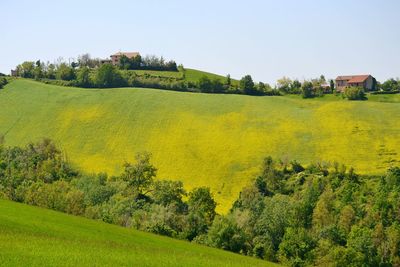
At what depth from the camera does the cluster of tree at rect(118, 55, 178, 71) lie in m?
170

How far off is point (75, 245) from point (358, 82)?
476 feet

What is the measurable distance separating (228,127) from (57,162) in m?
35.2

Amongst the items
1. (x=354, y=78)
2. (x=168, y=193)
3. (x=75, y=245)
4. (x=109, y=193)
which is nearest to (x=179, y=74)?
(x=354, y=78)

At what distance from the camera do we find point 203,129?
115 m

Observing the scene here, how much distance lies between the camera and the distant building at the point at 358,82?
16648 centimetres

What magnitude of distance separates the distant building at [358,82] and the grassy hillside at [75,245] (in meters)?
122

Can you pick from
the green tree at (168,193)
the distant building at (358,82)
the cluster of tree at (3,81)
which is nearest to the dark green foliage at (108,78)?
the cluster of tree at (3,81)

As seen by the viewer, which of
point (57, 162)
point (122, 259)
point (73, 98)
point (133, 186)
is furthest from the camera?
point (73, 98)

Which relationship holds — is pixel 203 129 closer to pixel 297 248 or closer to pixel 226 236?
pixel 226 236

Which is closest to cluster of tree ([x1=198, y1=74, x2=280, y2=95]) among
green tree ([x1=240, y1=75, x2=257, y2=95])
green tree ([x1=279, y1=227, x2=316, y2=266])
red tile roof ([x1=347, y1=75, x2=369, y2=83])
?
green tree ([x1=240, y1=75, x2=257, y2=95])

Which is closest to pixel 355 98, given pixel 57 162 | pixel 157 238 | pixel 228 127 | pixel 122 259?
pixel 228 127

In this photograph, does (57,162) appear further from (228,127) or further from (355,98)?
(355,98)

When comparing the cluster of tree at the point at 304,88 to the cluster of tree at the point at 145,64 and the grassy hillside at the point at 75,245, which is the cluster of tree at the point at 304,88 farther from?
the grassy hillside at the point at 75,245

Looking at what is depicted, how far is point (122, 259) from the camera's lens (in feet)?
116
